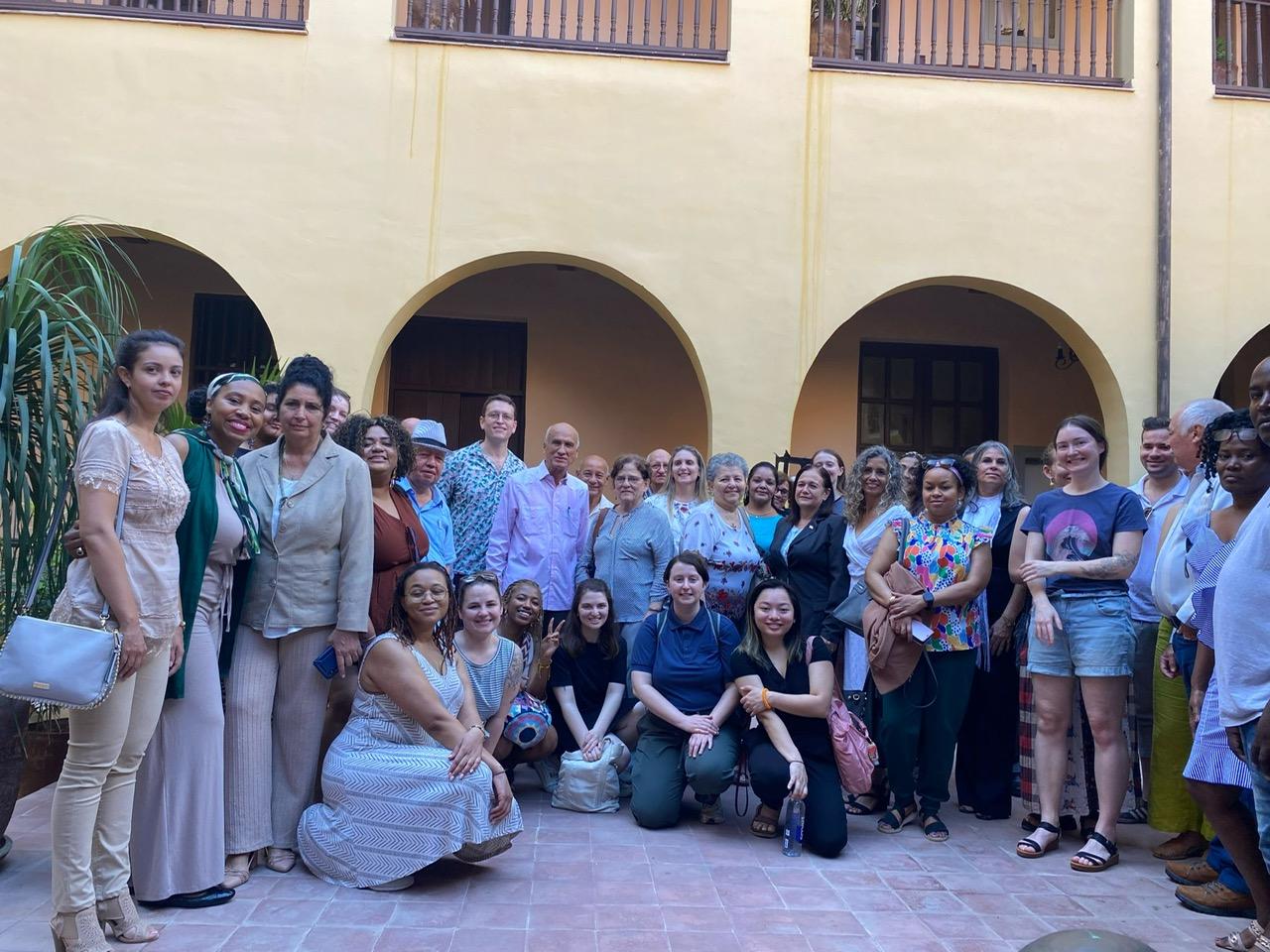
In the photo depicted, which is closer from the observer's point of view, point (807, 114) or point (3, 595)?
point (3, 595)

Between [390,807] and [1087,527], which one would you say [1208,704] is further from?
[390,807]

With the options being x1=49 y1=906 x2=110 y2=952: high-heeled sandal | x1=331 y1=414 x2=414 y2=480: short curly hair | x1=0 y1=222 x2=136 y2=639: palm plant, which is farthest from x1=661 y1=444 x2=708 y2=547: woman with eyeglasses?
x1=49 y1=906 x2=110 y2=952: high-heeled sandal

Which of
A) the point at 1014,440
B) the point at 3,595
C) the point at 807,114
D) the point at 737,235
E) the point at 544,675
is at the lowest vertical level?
the point at 544,675

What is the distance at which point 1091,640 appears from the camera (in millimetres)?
4691

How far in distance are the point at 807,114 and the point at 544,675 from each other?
5.33 metres

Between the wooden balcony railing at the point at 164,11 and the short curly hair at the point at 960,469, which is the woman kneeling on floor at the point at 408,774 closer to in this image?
the short curly hair at the point at 960,469

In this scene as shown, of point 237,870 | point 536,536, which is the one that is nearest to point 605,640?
point 536,536

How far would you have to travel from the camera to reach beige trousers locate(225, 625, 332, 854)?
13.5 feet

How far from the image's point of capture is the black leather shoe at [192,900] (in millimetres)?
3764

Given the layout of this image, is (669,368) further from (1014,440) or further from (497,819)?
(497,819)

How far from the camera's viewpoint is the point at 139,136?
8.18 metres

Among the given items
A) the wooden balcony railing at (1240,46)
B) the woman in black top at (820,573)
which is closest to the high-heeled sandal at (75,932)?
the woman in black top at (820,573)

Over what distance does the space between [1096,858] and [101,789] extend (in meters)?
3.99

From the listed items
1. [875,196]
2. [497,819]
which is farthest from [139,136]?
[497,819]
